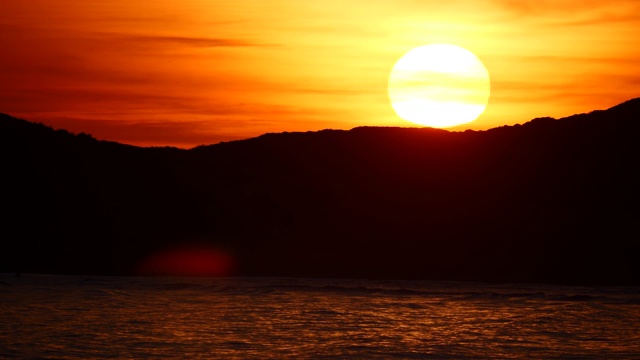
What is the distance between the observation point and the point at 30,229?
82375 millimetres

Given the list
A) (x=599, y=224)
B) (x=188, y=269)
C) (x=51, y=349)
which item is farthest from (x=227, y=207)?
(x=51, y=349)

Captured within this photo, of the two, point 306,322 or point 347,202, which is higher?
point 347,202

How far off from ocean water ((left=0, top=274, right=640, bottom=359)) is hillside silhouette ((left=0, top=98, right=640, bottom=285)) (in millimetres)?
16987

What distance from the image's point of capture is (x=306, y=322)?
37.8 metres

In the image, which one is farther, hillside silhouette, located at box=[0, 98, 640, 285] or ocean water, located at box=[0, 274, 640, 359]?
hillside silhouette, located at box=[0, 98, 640, 285]

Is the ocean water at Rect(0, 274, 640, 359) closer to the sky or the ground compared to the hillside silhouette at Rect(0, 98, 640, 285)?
closer to the ground

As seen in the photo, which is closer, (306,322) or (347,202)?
(306,322)

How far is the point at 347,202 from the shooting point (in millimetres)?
91000

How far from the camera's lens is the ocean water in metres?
29.3

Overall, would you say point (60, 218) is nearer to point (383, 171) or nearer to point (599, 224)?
point (383, 171)

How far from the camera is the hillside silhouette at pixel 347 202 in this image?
258 feet

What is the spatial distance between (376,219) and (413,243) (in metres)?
6.02

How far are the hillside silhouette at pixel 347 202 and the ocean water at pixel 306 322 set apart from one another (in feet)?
55.7

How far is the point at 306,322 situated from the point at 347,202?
175 feet
